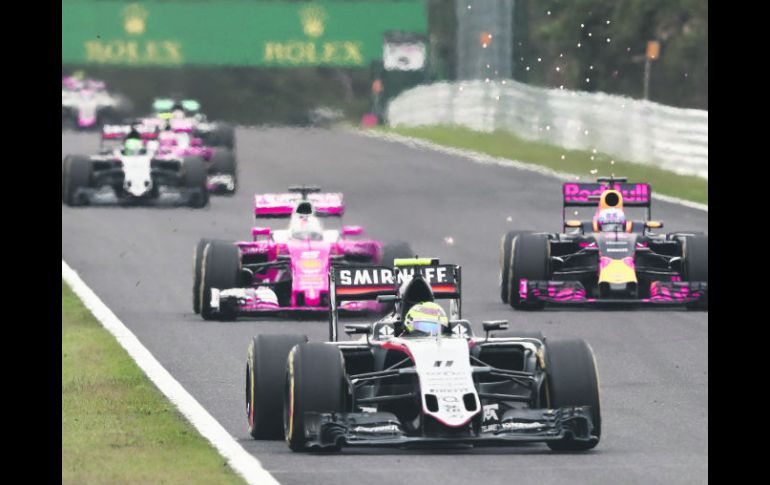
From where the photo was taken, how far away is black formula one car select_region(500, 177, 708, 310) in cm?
2191

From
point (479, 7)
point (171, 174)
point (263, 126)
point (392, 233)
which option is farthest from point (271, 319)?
point (479, 7)

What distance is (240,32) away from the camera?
80.9 meters

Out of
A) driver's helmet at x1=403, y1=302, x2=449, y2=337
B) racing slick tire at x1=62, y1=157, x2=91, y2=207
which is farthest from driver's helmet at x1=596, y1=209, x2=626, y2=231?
racing slick tire at x1=62, y1=157, x2=91, y2=207

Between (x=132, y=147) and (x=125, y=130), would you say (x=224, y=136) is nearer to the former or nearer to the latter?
(x=125, y=130)

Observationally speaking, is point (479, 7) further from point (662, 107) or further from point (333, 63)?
point (662, 107)

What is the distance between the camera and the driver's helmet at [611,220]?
22453 millimetres

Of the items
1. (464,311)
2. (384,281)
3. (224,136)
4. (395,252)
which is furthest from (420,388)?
(224,136)

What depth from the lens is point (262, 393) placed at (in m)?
13.8

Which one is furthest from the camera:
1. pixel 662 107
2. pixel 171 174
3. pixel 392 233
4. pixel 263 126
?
pixel 263 126

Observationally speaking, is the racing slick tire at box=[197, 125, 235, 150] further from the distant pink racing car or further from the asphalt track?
the distant pink racing car

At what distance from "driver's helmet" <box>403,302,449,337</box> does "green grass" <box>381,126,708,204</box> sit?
2372cm

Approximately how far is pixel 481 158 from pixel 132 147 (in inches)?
632
